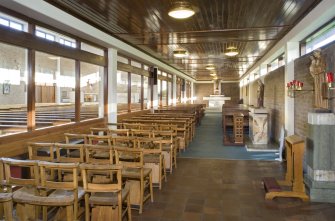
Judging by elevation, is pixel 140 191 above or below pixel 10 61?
below

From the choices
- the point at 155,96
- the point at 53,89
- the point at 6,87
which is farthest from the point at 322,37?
the point at 53,89

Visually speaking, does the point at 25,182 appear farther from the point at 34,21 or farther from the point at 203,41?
the point at 203,41

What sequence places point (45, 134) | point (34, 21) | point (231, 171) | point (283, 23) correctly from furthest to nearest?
point (283, 23)
point (231, 171)
point (45, 134)
point (34, 21)

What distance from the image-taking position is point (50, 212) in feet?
10.6

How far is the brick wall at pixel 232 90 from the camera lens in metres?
25.2

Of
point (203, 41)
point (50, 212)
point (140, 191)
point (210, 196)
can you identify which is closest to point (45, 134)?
point (50, 212)

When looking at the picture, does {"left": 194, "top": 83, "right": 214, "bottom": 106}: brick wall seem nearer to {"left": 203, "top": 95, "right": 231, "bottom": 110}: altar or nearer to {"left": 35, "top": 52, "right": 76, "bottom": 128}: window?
{"left": 203, "top": 95, "right": 231, "bottom": 110}: altar

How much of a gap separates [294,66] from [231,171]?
9.42ft

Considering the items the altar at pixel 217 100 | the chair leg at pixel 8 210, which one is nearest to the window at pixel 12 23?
the chair leg at pixel 8 210

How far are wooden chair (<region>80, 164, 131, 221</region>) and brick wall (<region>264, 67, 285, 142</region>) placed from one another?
544cm

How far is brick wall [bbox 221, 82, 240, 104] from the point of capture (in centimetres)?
2517

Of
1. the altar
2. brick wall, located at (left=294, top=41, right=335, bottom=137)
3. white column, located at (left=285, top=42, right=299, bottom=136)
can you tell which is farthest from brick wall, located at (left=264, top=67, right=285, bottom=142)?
the altar

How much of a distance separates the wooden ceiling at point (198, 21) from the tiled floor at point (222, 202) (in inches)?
111

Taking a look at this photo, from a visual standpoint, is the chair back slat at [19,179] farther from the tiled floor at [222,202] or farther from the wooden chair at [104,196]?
the tiled floor at [222,202]
